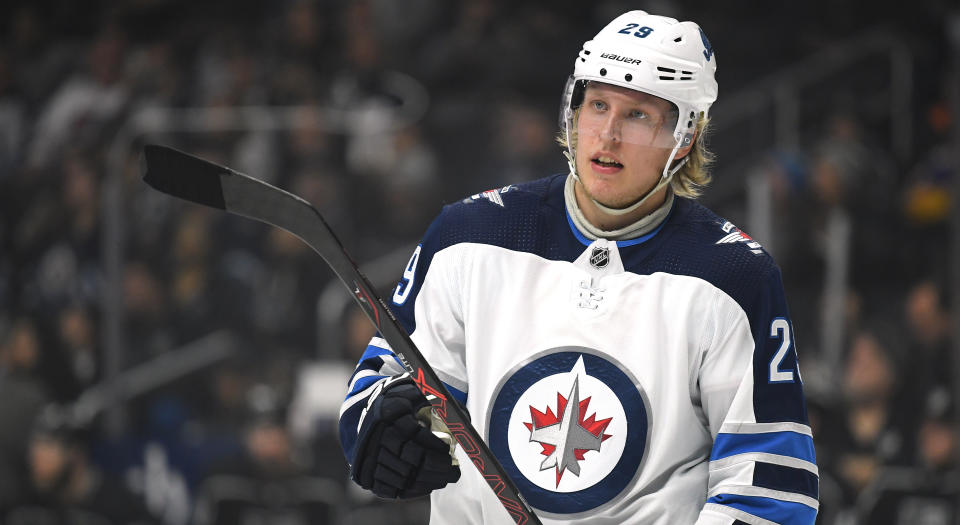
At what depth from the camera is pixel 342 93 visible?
4664 mm

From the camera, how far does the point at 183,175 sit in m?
1.60

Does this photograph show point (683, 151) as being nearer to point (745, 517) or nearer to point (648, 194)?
point (648, 194)

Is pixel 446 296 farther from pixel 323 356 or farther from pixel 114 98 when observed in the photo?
pixel 114 98

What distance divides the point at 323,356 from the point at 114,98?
1.81m

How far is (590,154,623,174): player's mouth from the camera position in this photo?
66.7 inches

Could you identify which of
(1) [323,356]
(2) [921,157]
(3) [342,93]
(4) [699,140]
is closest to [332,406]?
(1) [323,356]

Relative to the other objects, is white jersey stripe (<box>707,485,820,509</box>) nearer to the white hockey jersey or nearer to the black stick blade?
the white hockey jersey

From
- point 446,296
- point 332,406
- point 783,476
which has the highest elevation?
point 446,296

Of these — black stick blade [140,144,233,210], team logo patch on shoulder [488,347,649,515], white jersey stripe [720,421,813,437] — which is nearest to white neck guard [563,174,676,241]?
team logo patch on shoulder [488,347,649,515]

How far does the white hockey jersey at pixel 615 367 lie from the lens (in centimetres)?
161

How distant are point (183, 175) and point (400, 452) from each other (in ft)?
1.51

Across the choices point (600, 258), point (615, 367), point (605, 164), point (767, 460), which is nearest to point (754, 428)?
point (767, 460)

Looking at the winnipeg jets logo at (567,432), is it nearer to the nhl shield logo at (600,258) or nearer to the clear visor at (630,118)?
the nhl shield logo at (600,258)

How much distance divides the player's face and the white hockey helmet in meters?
0.02
